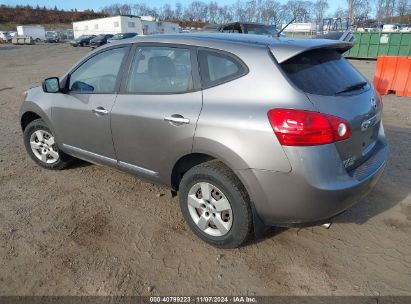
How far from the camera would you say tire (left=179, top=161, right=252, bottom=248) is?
8.95 ft

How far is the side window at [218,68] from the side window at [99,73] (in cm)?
106

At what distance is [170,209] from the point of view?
368 centimetres

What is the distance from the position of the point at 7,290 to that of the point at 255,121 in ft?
7.23

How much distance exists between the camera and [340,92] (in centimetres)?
271

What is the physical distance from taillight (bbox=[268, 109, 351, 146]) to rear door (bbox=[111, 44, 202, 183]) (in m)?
0.70

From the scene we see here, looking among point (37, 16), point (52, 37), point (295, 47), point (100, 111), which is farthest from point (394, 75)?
point (37, 16)

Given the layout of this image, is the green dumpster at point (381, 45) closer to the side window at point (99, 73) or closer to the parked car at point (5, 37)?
the side window at point (99, 73)

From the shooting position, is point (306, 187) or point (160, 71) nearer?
point (306, 187)

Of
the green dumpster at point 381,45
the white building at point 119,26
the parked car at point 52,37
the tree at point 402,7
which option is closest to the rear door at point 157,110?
the green dumpster at point 381,45

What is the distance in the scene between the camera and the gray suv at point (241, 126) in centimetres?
246

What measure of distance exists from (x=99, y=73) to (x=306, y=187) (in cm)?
257

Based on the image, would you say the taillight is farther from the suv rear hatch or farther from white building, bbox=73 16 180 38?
white building, bbox=73 16 180 38

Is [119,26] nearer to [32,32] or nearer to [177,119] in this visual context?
[32,32]

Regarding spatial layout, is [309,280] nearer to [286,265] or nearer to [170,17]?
[286,265]
